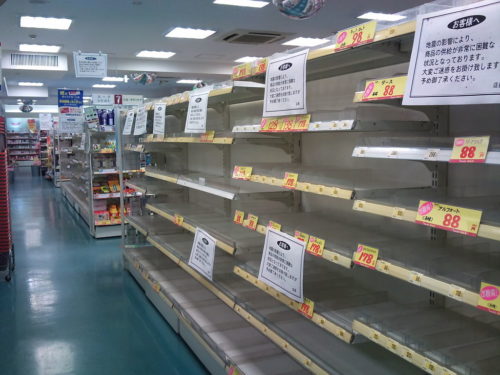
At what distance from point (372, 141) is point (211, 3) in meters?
6.54

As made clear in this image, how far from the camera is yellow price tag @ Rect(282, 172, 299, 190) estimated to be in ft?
7.66

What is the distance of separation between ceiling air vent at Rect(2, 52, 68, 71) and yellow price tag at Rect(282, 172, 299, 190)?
10684 millimetres

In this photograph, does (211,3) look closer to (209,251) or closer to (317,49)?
(209,251)

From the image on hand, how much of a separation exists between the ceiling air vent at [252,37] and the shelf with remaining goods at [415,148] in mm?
8511

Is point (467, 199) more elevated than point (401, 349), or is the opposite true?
point (467, 199)

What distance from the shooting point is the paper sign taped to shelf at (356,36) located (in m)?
1.75

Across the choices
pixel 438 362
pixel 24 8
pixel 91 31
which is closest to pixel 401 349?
pixel 438 362

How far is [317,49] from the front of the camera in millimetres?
2125

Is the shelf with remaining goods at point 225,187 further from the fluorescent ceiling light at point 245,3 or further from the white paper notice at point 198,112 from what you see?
the fluorescent ceiling light at point 245,3

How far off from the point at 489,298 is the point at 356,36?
1034 millimetres

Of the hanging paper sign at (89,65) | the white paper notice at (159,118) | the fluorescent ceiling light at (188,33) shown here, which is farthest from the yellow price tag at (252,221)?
the fluorescent ceiling light at (188,33)

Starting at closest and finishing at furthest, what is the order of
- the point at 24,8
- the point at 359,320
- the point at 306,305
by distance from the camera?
the point at 359,320 → the point at 306,305 → the point at 24,8

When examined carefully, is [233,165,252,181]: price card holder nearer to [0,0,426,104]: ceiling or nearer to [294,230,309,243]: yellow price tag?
[294,230,309,243]: yellow price tag

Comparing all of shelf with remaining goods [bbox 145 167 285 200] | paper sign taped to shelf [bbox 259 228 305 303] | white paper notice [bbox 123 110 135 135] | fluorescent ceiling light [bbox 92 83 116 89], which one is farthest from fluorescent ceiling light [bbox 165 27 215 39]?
paper sign taped to shelf [bbox 259 228 305 303]
